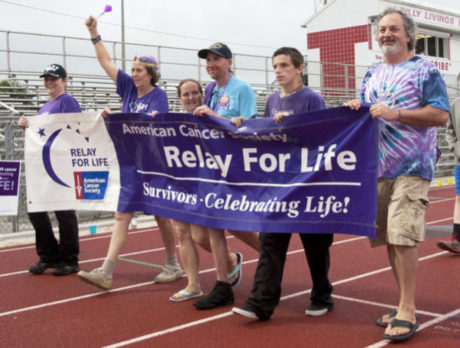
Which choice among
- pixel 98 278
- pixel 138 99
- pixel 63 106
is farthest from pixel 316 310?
pixel 63 106

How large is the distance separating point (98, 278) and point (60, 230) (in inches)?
55.4

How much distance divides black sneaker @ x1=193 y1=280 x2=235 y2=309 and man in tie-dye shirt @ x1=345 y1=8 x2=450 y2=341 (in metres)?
1.42

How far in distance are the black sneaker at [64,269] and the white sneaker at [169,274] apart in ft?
3.56

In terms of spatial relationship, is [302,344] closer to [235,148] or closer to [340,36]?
[235,148]

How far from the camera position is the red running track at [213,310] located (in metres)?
4.27

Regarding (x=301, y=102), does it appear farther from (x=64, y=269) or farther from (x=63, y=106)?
(x=64, y=269)

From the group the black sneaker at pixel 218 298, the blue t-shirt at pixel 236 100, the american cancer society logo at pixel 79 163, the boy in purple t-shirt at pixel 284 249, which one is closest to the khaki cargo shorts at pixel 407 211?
the boy in purple t-shirt at pixel 284 249

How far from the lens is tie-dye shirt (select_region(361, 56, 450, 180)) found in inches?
160

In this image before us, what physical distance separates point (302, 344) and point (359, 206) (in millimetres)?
1051

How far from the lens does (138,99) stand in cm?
598

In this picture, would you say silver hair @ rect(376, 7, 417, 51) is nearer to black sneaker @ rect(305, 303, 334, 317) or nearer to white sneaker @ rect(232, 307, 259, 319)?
black sneaker @ rect(305, 303, 334, 317)

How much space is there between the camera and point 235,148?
195 inches

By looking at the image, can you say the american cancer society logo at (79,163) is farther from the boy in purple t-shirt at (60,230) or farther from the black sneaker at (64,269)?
the black sneaker at (64,269)

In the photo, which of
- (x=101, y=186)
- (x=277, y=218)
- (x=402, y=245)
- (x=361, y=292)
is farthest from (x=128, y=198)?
(x=402, y=245)
